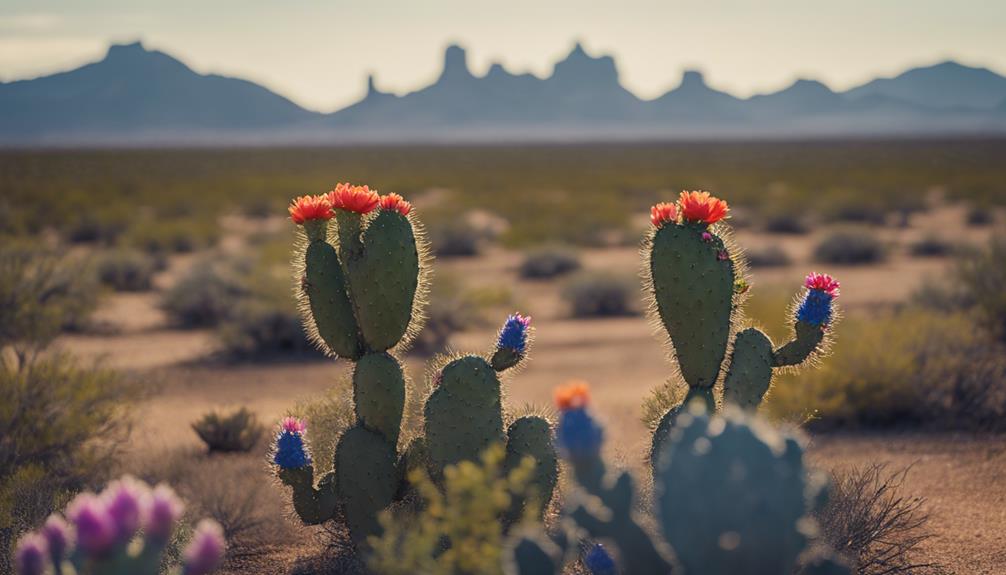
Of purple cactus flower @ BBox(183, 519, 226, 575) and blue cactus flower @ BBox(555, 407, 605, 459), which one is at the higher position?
blue cactus flower @ BBox(555, 407, 605, 459)

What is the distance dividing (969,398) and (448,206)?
92.0 ft

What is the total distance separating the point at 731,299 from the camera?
16.7 ft

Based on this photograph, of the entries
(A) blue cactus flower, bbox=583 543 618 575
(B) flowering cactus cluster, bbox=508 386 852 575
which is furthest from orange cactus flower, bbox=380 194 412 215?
(B) flowering cactus cluster, bbox=508 386 852 575

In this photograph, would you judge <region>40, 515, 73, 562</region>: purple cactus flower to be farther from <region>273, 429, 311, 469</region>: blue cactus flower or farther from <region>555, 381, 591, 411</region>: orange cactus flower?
<region>273, 429, 311, 469</region>: blue cactus flower

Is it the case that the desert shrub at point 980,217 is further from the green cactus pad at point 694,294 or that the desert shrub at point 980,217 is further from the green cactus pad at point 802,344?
the green cactus pad at point 694,294

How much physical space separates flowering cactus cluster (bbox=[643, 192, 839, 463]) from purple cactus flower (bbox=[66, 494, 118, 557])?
9.82ft

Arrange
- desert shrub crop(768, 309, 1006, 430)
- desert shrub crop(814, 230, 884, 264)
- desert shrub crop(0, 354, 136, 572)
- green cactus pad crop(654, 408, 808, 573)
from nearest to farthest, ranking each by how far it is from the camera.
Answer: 1. green cactus pad crop(654, 408, 808, 573)
2. desert shrub crop(0, 354, 136, 572)
3. desert shrub crop(768, 309, 1006, 430)
4. desert shrub crop(814, 230, 884, 264)

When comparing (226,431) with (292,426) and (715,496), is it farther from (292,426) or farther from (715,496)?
(715,496)

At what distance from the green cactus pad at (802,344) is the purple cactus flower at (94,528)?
346 centimetres

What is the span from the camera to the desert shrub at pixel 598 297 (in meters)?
17.3

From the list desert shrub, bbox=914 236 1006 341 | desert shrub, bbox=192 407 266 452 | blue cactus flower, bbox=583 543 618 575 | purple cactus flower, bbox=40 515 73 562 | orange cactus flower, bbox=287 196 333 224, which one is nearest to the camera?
purple cactus flower, bbox=40 515 73 562

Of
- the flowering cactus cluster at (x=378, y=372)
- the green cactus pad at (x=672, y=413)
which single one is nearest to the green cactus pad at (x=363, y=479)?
the flowering cactus cluster at (x=378, y=372)

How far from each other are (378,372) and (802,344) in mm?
2111

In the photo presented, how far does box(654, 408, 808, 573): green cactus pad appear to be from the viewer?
2.80 metres
